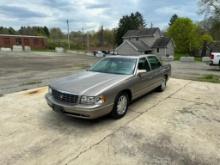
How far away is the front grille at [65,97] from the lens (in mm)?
3866

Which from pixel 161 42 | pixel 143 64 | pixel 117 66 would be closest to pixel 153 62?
pixel 143 64

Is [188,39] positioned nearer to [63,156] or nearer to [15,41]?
[15,41]

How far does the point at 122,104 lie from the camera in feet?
15.0

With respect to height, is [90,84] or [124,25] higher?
[124,25]

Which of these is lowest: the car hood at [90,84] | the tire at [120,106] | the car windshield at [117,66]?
the tire at [120,106]

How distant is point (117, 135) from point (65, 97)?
129 cm

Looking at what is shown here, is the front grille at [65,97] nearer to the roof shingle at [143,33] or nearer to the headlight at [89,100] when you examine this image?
the headlight at [89,100]

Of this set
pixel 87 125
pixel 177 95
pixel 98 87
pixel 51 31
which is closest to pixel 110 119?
pixel 87 125

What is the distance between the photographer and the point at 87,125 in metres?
4.16

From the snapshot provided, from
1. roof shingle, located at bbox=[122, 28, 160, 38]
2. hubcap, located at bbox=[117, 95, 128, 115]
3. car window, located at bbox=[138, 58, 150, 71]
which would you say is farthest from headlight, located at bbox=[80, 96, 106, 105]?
roof shingle, located at bbox=[122, 28, 160, 38]

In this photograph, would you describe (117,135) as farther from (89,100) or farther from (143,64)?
(143,64)

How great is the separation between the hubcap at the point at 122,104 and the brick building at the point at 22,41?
53.5 m

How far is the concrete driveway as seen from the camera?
3045 millimetres

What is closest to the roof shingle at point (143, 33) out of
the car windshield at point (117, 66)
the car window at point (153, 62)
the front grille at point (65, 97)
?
the car window at point (153, 62)
